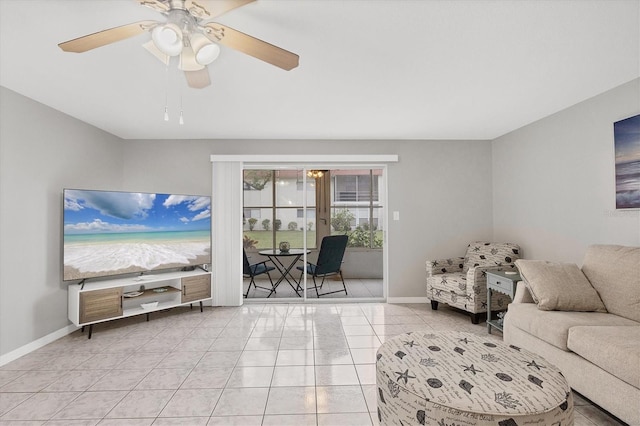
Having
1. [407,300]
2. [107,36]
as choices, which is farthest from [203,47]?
[407,300]

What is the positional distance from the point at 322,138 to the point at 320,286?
2.59 m

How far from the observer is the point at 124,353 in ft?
9.49

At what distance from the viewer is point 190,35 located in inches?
63.7

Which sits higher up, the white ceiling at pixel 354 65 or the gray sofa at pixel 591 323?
the white ceiling at pixel 354 65

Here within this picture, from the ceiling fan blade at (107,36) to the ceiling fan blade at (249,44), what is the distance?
0.28 meters

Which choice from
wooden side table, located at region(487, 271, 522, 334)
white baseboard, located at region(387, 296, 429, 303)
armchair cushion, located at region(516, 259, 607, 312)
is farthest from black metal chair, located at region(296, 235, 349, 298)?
armchair cushion, located at region(516, 259, 607, 312)

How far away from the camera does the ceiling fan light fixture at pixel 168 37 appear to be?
146cm

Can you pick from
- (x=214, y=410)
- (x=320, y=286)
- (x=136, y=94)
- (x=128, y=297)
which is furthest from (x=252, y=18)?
(x=320, y=286)

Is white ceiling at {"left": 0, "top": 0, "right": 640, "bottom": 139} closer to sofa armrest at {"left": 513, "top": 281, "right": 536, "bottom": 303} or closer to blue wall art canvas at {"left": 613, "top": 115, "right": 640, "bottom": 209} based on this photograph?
blue wall art canvas at {"left": 613, "top": 115, "right": 640, "bottom": 209}

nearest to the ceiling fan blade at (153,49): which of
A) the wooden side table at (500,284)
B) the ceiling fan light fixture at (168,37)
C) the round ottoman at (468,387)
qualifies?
the ceiling fan light fixture at (168,37)

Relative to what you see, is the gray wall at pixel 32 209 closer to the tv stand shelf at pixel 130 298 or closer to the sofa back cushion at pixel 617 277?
the tv stand shelf at pixel 130 298

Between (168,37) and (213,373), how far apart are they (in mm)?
2372

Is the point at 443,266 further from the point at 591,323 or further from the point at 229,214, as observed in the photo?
the point at 229,214

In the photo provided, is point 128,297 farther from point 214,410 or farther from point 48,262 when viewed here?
point 214,410
